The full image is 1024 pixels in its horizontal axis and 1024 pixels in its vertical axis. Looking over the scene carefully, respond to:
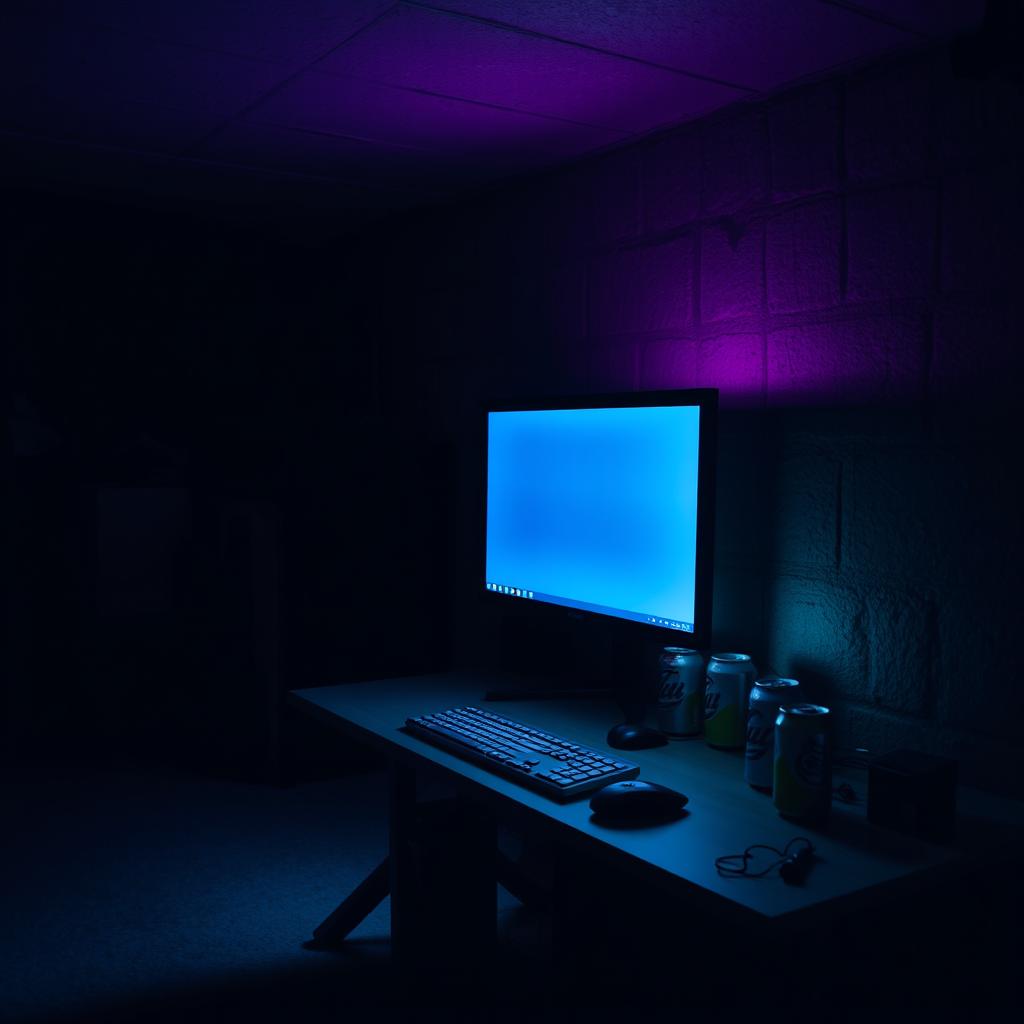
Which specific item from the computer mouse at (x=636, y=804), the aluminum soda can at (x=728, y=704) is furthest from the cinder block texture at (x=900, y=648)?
the computer mouse at (x=636, y=804)

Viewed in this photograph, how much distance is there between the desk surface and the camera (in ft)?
4.01

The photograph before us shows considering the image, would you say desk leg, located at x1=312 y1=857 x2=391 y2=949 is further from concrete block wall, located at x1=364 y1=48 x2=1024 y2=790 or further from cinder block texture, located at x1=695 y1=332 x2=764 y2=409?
cinder block texture, located at x1=695 y1=332 x2=764 y2=409

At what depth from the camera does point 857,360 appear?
1940mm

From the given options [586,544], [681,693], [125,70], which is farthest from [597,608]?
[125,70]

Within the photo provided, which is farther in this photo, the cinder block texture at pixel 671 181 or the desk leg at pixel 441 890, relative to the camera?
the cinder block texture at pixel 671 181

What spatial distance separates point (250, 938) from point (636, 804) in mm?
1331

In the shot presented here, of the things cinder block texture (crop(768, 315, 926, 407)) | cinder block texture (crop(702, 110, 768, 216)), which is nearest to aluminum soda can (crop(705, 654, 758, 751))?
cinder block texture (crop(768, 315, 926, 407))

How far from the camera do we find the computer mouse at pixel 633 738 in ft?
Result: 5.91

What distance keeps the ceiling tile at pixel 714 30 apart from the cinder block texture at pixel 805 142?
0.07 metres

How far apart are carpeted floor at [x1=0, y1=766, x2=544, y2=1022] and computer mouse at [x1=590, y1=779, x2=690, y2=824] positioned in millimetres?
943

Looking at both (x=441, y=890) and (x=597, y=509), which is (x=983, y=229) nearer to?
(x=597, y=509)

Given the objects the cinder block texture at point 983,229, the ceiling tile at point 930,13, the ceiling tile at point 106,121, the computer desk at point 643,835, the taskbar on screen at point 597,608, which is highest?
the ceiling tile at point 106,121

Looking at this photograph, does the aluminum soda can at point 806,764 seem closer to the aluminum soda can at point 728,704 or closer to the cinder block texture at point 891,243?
the aluminum soda can at point 728,704

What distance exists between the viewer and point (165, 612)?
3771 mm
